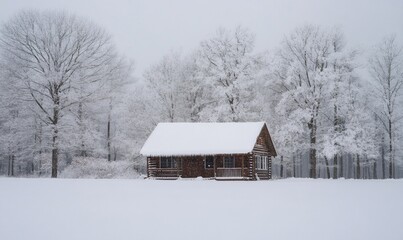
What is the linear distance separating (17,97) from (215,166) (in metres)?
21.1

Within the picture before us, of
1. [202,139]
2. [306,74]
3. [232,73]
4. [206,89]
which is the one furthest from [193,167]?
[306,74]

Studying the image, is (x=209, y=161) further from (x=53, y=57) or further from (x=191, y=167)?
(x=53, y=57)

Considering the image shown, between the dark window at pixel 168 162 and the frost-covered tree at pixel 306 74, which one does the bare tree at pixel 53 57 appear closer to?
the dark window at pixel 168 162

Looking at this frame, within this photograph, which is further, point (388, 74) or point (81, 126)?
point (388, 74)

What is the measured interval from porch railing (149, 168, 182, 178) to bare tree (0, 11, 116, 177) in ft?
31.5

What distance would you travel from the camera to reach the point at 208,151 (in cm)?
3744

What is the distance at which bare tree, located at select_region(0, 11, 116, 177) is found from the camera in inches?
1559

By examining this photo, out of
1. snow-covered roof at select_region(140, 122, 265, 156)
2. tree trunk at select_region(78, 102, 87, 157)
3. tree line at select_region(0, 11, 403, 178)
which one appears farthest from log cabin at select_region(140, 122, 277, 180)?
tree trunk at select_region(78, 102, 87, 157)

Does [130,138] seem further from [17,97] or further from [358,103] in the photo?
[358,103]

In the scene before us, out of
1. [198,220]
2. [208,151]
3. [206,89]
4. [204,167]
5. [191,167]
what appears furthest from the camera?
[206,89]

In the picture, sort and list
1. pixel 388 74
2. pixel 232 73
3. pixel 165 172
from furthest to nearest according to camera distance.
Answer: pixel 232 73, pixel 388 74, pixel 165 172

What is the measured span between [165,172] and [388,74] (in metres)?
25.4

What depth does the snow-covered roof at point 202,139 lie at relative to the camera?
124ft

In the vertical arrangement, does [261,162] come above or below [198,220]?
above
